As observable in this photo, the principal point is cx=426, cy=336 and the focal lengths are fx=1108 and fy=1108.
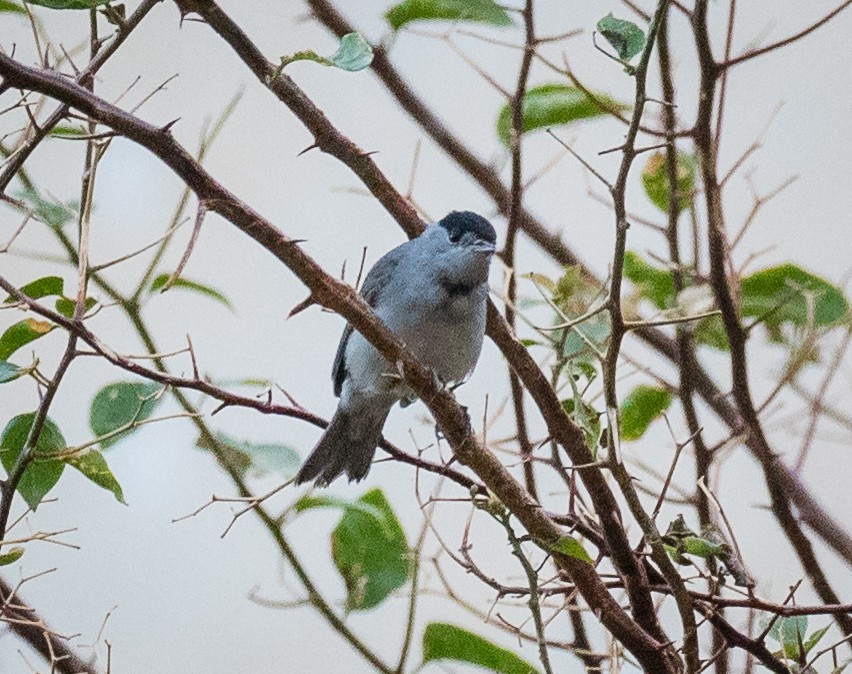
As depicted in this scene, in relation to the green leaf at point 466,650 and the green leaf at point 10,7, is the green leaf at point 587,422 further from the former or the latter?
the green leaf at point 10,7

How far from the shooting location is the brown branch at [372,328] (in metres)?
0.76

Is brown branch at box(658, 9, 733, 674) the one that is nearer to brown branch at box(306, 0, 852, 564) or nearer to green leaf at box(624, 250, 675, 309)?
green leaf at box(624, 250, 675, 309)

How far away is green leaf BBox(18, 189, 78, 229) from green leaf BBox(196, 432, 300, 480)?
1.22 ft

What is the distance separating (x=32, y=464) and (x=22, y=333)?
0.43 feet

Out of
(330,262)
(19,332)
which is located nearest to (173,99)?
(330,262)

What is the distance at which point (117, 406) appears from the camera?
3.57ft

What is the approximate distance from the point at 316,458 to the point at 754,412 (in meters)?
0.61

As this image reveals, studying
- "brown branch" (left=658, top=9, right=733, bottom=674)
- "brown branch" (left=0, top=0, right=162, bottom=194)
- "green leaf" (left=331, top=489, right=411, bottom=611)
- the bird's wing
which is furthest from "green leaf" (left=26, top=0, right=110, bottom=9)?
the bird's wing

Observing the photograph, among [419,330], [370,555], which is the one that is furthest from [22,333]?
[419,330]

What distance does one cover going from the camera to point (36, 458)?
3.05 feet

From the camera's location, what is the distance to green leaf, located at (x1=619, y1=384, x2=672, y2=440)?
61.3 inches

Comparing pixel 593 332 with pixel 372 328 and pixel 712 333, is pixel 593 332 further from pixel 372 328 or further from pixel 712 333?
pixel 372 328

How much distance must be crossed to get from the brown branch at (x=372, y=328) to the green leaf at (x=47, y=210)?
0.27 metres

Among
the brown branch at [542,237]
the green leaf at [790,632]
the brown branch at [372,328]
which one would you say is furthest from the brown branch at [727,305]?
the brown branch at [372,328]
